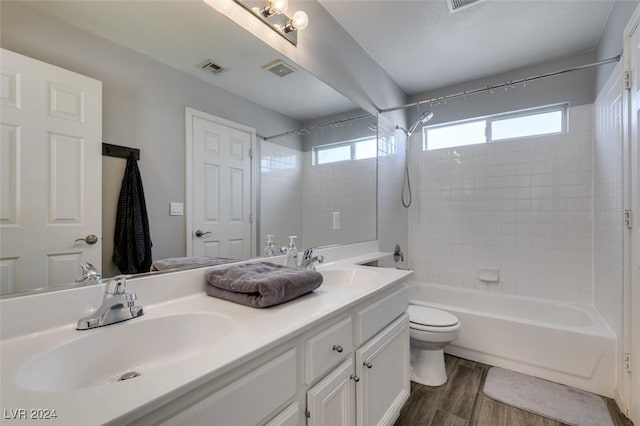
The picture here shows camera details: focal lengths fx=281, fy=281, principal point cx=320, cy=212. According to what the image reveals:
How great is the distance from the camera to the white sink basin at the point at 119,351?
64 cm

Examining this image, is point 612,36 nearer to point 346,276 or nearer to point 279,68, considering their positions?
point 279,68

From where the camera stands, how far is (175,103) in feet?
3.61

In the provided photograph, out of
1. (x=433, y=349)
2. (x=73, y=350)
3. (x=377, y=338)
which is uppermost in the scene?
(x=73, y=350)

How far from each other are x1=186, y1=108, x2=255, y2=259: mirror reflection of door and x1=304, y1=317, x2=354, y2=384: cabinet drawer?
1.96 feet

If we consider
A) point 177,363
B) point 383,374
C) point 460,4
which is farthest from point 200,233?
point 460,4

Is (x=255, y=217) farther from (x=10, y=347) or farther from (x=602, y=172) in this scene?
(x=602, y=172)

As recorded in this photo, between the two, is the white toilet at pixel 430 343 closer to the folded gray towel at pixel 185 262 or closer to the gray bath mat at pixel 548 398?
the gray bath mat at pixel 548 398

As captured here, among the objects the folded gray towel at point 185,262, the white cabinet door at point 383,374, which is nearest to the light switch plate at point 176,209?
the folded gray towel at point 185,262

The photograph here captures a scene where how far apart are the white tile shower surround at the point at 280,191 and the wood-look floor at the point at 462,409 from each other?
1224mm

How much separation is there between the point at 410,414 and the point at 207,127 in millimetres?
1884

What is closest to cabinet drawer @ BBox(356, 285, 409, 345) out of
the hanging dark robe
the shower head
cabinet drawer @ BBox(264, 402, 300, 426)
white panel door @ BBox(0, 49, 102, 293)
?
cabinet drawer @ BBox(264, 402, 300, 426)

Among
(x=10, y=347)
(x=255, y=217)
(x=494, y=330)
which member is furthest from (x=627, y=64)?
(x=10, y=347)

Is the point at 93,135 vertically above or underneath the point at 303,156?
underneath

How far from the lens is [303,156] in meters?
1.80
